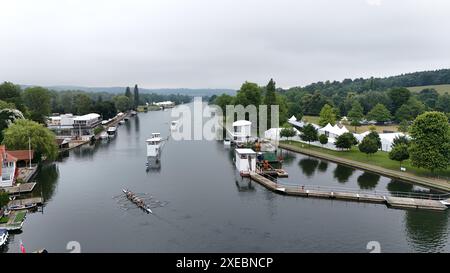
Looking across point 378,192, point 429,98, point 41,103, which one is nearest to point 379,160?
point 378,192

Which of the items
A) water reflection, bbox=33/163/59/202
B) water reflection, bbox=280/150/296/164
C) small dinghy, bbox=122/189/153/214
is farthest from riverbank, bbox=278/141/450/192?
water reflection, bbox=33/163/59/202

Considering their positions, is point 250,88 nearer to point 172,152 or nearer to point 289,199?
point 172,152

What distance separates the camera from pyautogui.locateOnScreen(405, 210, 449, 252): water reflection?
19.8m

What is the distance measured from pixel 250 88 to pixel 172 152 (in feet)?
113

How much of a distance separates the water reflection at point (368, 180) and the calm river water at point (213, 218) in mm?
88

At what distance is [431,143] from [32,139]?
38384mm

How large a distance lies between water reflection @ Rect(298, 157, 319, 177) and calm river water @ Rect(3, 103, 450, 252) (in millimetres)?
404

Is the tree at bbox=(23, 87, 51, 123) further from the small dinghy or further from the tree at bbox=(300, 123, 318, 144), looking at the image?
the small dinghy

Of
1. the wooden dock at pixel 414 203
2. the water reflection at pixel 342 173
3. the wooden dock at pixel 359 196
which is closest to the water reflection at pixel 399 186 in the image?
the wooden dock at pixel 359 196

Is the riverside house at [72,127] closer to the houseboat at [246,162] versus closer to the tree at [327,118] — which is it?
the houseboat at [246,162]
